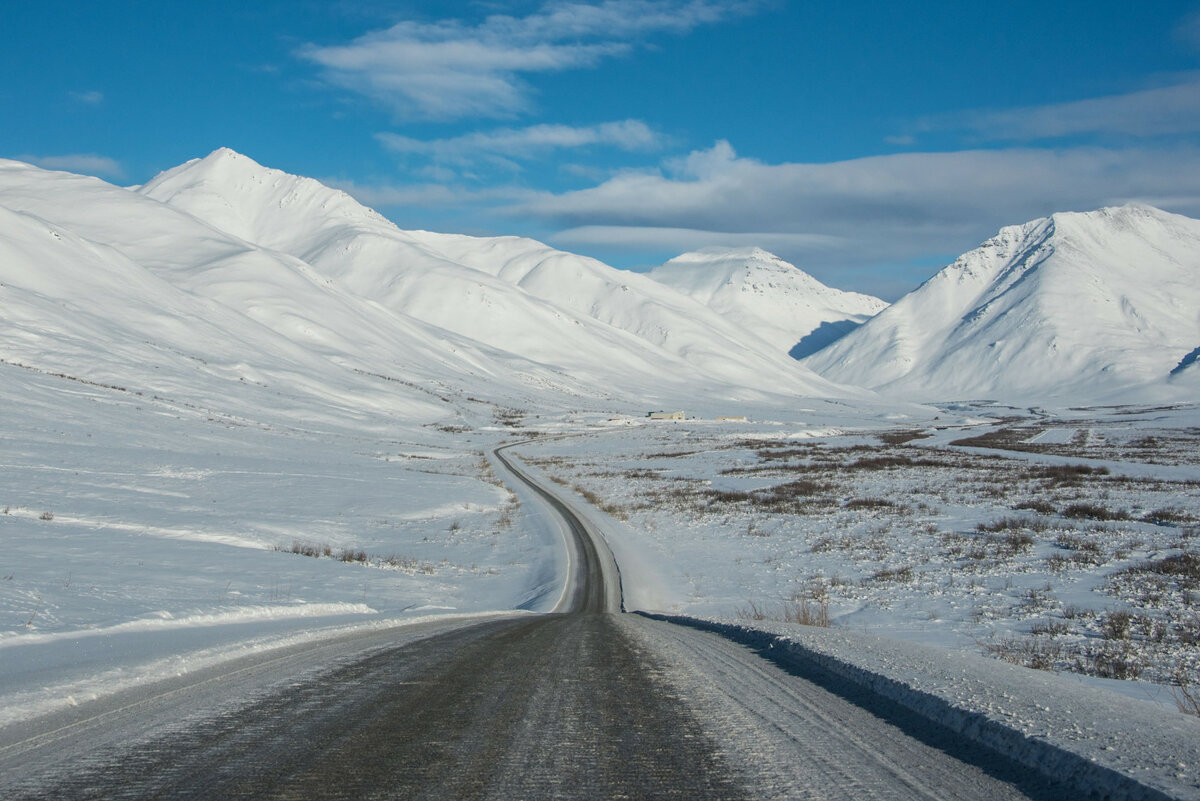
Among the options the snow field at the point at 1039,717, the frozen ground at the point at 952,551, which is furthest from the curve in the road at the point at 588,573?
the snow field at the point at 1039,717

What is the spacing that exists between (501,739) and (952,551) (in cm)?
2115

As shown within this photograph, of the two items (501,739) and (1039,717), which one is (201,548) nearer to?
(501,739)

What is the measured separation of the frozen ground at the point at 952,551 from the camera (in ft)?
41.3

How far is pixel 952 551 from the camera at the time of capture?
2247 centimetres

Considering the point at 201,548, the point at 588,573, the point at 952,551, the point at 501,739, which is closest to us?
the point at 501,739

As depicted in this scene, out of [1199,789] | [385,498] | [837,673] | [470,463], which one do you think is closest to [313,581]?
[837,673]

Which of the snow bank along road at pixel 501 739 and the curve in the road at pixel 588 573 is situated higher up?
the snow bank along road at pixel 501 739

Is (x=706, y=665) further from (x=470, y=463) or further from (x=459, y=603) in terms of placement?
(x=470, y=463)

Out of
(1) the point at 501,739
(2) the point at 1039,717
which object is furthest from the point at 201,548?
(2) the point at 1039,717

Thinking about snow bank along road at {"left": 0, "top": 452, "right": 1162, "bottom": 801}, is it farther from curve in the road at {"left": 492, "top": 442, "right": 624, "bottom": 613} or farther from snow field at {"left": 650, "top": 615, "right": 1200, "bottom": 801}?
curve in the road at {"left": 492, "top": 442, "right": 624, "bottom": 613}

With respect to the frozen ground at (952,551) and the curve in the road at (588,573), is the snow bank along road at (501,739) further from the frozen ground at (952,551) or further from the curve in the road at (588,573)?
the curve in the road at (588,573)

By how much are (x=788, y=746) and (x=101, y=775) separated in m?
3.81

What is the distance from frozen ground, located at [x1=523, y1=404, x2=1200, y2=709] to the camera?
12.6 m

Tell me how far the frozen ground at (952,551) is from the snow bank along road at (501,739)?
4.57 meters
